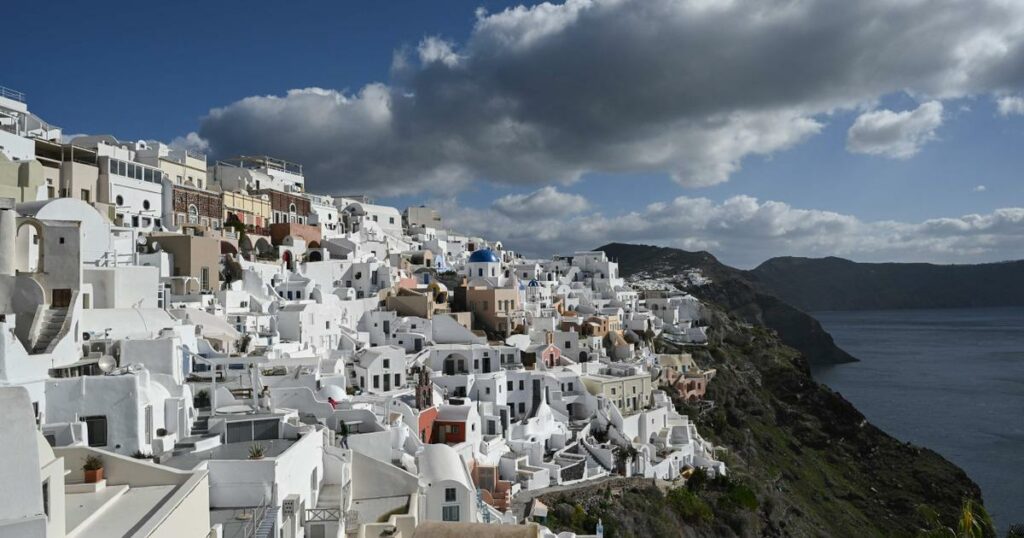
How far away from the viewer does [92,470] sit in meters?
9.00

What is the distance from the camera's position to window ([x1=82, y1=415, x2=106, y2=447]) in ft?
47.0

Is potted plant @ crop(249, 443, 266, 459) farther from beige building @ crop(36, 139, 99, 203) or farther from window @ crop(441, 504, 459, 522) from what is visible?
beige building @ crop(36, 139, 99, 203)

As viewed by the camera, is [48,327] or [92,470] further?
[48,327]

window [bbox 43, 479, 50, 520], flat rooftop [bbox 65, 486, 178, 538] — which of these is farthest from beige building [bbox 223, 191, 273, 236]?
window [bbox 43, 479, 50, 520]

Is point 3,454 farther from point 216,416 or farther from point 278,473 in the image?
point 216,416

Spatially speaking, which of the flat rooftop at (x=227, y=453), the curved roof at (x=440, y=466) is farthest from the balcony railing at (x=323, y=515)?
the curved roof at (x=440, y=466)

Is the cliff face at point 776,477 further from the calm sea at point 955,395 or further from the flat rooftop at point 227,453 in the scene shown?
the flat rooftop at point 227,453

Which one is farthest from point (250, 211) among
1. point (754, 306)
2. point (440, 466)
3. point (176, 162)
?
point (754, 306)

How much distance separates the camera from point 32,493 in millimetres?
5770

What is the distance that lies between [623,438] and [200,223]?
24810 millimetres

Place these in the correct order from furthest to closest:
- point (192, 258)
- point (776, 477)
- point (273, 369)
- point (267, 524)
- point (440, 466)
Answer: point (776, 477) < point (192, 258) < point (273, 369) < point (440, 466) < point (267, 524)

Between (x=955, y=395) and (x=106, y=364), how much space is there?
82.0 meters

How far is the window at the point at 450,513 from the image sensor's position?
59.0ft

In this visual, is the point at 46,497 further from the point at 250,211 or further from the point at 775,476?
the point at 775,476
